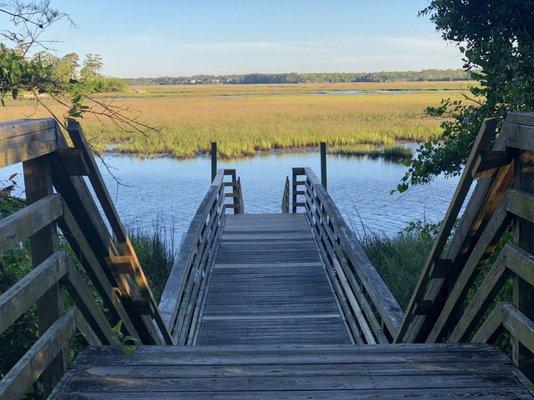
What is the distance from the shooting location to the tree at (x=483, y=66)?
5.71 meters

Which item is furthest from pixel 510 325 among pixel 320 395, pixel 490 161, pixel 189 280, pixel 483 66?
pixel 483 66

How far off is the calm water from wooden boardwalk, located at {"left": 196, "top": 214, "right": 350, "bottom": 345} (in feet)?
14.1

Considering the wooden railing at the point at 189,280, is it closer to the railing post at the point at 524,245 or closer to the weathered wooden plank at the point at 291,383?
the weathered wooden plank at the point at 291,383

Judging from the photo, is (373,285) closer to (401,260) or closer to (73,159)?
(73,159)

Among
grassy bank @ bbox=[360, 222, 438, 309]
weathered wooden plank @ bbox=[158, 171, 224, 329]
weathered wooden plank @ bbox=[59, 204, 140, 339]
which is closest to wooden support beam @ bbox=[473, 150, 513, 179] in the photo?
weathered wooden plank @ bbox=[59, 204, 140, 339]

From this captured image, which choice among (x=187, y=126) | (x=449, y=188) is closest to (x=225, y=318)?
(x=449, y=188)

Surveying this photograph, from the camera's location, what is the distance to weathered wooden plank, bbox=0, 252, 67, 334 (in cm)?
188

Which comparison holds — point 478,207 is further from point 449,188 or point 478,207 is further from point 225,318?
point 449,188

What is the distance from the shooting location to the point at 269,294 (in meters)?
6.50

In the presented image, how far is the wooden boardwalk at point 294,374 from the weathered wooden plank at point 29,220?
696 mm

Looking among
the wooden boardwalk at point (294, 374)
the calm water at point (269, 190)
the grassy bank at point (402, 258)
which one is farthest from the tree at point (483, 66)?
the calm water at point (269, 190)

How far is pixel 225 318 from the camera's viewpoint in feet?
19.0

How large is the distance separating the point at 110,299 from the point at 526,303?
182cm

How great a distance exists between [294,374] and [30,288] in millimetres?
1174
